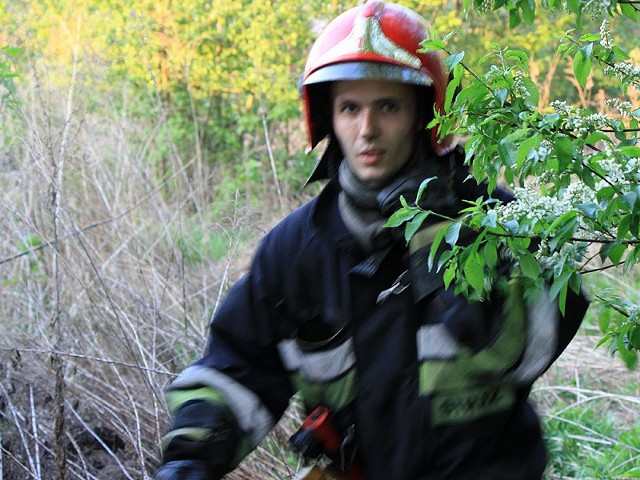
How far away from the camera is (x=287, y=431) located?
177 inches

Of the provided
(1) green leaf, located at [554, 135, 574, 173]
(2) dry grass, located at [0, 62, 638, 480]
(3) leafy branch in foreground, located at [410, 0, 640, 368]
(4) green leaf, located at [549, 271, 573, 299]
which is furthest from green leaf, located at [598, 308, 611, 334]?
(2) dry grass, located at [0, 62, 638, 480]

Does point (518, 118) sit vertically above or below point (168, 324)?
above

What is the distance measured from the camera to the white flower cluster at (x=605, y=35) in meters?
2.06

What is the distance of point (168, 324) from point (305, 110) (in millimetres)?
2087

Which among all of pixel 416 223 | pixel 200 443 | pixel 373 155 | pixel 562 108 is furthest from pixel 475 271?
pixel 200 443

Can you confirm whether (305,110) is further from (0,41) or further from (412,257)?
(0,41)

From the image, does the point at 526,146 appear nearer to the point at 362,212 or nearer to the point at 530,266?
the point at 530,266

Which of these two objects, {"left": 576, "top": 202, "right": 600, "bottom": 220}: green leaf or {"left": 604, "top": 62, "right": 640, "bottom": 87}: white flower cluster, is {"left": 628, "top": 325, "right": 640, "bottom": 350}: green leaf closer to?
{"left": 576, "top": 202, "right": 600, "bottom": 220}: green leaf

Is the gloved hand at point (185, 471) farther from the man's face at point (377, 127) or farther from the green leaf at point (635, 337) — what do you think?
the green leaf at point (635, 337)

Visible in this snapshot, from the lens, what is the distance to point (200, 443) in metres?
2.63

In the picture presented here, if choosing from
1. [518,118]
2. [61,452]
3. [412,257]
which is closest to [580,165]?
[518,118]

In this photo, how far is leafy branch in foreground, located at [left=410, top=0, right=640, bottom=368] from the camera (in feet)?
6.41

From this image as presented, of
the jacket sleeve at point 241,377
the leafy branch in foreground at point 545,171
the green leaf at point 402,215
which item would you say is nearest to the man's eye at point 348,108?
the jacket sleeve at point 241,377

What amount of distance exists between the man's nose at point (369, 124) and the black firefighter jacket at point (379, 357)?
25 cm
